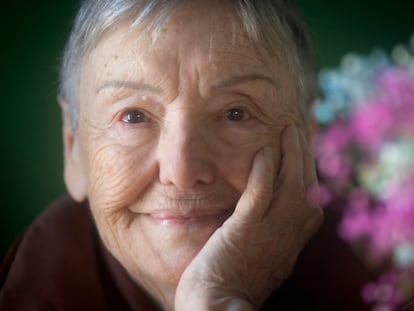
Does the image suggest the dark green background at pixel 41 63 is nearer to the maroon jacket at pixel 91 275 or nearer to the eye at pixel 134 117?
the maroon jacket at pixel 91 275

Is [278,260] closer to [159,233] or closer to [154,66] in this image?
[159,233]

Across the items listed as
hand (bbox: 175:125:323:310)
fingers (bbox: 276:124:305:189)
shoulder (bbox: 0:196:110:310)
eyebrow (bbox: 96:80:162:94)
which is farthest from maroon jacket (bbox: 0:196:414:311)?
eyebrow (bbox: 96:80:162:94)

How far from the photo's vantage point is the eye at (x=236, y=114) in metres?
1.19

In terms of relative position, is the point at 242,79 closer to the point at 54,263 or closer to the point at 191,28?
the point at 191,28

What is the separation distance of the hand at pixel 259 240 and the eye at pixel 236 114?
9 cm

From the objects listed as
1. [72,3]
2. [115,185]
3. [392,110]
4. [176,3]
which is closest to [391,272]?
[392,110]

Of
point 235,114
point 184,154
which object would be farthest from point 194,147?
point 235,114

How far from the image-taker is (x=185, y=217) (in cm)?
118

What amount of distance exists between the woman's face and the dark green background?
0.20m

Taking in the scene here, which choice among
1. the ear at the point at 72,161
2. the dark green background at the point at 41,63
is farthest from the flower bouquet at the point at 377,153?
the ear at the point at 72,161

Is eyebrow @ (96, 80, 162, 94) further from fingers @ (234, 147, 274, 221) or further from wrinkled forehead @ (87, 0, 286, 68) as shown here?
fingers @ (234, 147, 274, 221)

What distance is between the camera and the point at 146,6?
114cm

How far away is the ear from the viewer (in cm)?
137

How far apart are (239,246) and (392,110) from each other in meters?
0.49
